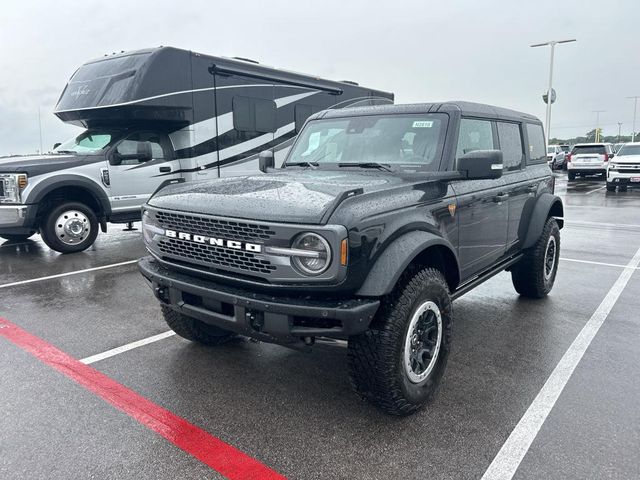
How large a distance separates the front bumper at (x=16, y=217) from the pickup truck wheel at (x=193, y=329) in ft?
15.9

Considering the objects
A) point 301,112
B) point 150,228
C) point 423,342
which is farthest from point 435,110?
point 301,112

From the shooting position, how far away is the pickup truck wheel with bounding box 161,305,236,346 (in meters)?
4.03

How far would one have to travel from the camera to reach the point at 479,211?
161 inches

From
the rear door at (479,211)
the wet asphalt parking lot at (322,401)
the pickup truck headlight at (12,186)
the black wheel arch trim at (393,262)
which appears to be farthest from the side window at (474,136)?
the pickup truck headlight at (12,186)

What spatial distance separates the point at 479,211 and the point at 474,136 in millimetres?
637

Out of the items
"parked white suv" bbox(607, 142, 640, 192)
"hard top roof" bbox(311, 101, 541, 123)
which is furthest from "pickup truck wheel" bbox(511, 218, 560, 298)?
"parked white suv" bbox(607, 142, 640, 192)

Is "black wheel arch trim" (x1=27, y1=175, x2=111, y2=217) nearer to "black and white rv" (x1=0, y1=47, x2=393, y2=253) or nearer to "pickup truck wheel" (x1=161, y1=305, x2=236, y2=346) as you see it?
"black and white rv" (x1=0, y1=47, x2=393, y2=253)

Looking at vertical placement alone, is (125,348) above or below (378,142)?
below

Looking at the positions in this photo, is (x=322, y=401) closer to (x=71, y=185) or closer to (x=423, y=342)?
(x=423, y=342)

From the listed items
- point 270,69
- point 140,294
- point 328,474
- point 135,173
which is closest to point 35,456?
point 328,474

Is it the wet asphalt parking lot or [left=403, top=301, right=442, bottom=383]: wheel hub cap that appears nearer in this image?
the wet asphalt parking lot

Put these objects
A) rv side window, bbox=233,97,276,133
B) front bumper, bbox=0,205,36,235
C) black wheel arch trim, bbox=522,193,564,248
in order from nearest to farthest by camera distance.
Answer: black wheel arch trim, bbox=522,193,564,248, front bumper, bbox=0,205,36,235, rv side window, bbox=233,97,276,133

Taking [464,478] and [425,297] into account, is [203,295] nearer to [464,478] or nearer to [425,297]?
[425,297]

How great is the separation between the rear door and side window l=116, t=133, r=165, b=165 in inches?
245
